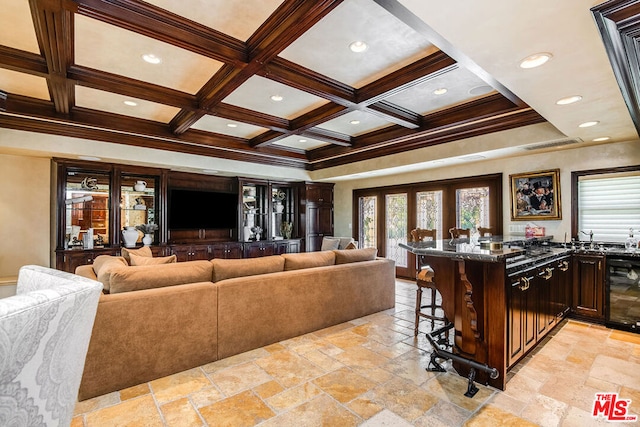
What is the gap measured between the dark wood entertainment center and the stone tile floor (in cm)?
374

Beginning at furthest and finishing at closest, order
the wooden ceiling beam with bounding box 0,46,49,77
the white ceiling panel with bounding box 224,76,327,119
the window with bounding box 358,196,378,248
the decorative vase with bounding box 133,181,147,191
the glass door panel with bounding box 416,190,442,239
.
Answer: the window with bounding box 358,196,378,248, the glass door panel with bounding box 416,190,442,239, the decorative vase with bounding box 133,181,147,191, the white ceiling panel with bounding box 224,76,327,119, the wooden ceiling beam with bounding box 0,46,49,77

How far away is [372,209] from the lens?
7.66 metres

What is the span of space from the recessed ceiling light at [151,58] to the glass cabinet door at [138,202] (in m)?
3.33

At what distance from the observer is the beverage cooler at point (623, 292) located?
3.55m

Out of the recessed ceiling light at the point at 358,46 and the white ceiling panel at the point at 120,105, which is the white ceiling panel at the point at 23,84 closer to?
the white ceiling panel at the point at 120,105

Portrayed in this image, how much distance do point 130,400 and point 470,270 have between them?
2.85m

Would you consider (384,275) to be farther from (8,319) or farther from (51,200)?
(51,200)

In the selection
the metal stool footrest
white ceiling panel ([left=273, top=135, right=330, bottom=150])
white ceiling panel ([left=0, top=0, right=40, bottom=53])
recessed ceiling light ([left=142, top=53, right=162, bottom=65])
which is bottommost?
the metal stool footrest

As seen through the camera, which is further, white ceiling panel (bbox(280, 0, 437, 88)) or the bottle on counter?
the bottle on counter

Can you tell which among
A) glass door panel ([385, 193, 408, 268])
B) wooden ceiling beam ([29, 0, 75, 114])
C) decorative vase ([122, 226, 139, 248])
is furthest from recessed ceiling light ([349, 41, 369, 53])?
decorative vase ([122, 226, 139, 248])

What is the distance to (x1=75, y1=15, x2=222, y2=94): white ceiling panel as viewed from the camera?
2527 millimetres

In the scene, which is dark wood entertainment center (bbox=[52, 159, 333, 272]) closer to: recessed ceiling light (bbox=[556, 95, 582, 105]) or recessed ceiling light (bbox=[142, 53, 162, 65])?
recessed ceiling light (bbox=[142, 53, 162, 65])

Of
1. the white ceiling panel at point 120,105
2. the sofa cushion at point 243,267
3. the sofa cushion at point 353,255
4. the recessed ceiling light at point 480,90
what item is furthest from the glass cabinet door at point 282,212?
the recessed ceiling light at point 480,90

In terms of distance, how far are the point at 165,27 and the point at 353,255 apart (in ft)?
10.3
